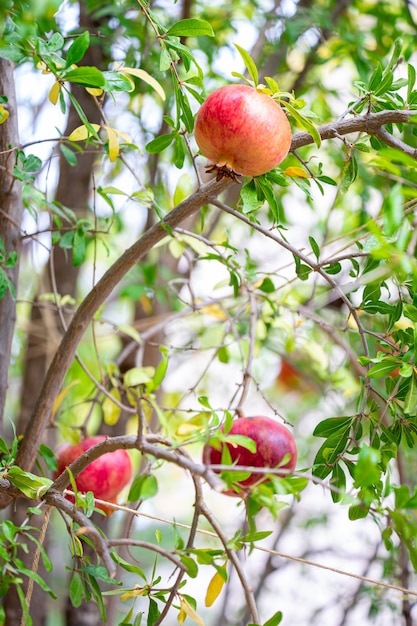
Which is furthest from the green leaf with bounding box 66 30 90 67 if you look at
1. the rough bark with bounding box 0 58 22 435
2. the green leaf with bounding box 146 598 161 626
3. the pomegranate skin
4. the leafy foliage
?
the green leaf with bounding box 146 598 161 626

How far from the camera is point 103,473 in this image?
29.2 inches

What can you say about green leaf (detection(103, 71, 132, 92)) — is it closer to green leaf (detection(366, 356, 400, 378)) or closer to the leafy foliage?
the leafy foliage

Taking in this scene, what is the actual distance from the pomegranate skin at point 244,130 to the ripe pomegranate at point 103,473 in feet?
1.16

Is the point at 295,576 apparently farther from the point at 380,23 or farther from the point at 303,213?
the point at 380,23

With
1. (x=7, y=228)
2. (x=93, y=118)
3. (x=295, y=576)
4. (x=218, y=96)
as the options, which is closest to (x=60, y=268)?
(x=93, y=118)

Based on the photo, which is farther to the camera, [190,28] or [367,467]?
[190,28]

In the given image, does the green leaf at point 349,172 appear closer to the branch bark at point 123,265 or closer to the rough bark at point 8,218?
the branch bark at point 123,265

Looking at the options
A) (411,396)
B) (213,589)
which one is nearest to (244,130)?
(411,396)

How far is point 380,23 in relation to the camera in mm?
1375

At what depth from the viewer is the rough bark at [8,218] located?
2.31ft

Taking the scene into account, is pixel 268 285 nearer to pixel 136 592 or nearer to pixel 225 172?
pixel 225 172

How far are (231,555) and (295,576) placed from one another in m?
1.26

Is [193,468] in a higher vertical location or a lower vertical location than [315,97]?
higher

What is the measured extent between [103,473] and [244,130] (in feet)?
1.34
